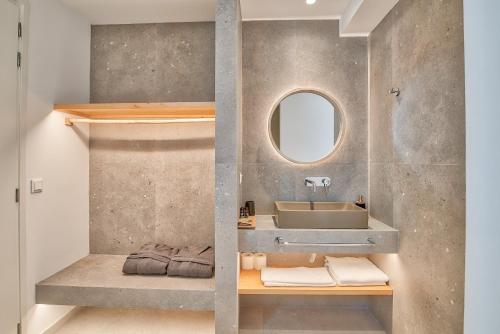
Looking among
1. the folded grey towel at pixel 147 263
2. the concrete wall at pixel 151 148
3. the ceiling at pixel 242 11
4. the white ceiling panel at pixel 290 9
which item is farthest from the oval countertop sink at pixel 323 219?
the white ceiling panel at pixel 290 9

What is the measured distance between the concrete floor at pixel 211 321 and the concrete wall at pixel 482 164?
1454 mm

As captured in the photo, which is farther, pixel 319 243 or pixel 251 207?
pixel 251 207

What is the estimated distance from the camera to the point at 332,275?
2197mm

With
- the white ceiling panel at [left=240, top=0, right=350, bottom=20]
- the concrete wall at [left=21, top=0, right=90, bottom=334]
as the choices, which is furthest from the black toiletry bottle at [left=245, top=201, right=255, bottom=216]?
the white ceiling panel at [left=240, top=0, right=350, bottom=20]

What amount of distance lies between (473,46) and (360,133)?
5.30ft

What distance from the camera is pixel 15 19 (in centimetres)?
188

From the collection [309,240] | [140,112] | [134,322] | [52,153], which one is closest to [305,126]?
[309,240]

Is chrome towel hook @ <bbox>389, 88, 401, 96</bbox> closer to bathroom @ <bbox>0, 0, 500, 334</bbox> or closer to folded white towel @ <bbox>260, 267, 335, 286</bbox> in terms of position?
bathroom @ <bbox>0, 0, 500, 334</bbox>

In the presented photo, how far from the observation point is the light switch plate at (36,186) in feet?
6.58

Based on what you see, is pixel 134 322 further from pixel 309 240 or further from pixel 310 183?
pixel 310 183

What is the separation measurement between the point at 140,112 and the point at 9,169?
94 centimetres

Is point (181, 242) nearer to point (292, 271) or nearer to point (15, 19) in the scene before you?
point (292, 271)

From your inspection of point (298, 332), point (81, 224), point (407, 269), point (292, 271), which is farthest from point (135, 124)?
point (407, 269)

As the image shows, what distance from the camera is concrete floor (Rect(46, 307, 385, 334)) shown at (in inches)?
88.0
